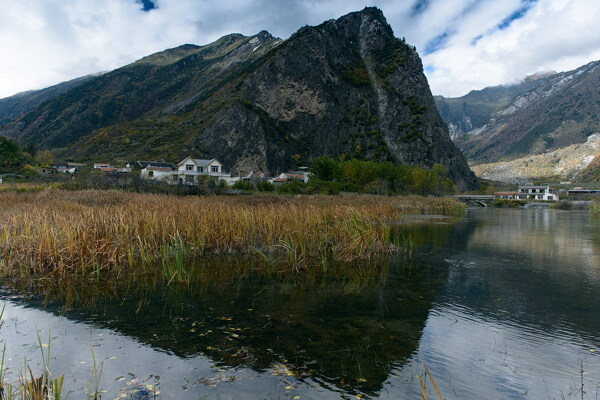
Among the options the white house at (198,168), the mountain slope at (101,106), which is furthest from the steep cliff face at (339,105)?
the mountain slope at (101,106)

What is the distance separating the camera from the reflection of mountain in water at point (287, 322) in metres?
5.66

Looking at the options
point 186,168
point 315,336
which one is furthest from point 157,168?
point 315,336

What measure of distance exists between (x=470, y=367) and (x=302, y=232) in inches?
→ 314

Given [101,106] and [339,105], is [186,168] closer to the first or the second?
[339,105]

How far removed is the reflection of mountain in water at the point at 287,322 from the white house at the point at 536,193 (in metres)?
137

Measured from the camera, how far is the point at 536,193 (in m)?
127

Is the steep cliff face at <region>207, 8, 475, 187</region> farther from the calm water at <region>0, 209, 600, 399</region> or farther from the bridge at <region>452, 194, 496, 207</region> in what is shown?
the calm water at <region>0, 209, 600, 399</region>

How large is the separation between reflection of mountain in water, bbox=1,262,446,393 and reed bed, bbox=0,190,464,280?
5.15ft

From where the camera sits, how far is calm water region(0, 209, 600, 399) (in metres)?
5.04

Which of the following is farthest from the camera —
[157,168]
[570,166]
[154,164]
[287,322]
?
[570,166]

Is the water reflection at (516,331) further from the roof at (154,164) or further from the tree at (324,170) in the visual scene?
the roof at (154,164)

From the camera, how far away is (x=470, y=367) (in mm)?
5742

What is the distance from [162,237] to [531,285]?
12.5 metres

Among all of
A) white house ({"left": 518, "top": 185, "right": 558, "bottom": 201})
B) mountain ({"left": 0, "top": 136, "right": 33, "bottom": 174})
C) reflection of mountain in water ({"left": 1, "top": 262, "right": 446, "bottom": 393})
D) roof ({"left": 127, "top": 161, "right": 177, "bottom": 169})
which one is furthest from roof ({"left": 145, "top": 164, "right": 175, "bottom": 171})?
white house ({"left": 518, "top": 185, "right": 558, "bottom": 201})
